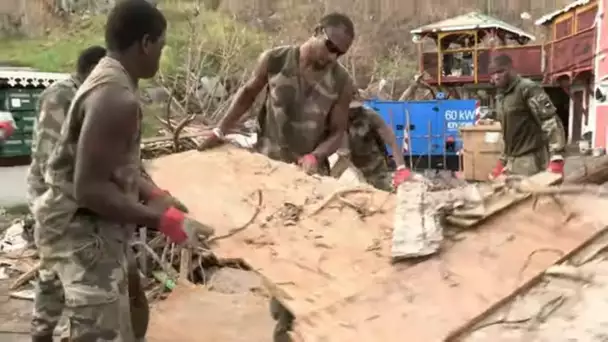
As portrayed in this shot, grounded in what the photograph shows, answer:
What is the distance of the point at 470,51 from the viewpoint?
23250 mm

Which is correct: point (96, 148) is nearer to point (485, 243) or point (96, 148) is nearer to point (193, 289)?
point (485, 243)

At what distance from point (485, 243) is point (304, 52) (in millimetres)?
2199

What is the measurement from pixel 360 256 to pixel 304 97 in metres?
2.03

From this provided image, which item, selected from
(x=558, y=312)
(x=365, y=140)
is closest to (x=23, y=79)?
(x=365, y=140)

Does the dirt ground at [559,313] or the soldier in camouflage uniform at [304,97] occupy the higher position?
the soldier in camouflage uniform at [304,97]

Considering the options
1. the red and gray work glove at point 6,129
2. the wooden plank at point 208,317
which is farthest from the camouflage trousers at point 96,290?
the red and gray work glove at point 6,129

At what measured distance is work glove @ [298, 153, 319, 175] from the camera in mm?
3960

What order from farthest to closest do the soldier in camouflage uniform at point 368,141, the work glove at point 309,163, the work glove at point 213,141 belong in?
the soldier in camouflage uniform at point 368,141, the work glove at point 213,141, the work glove at point 309,163

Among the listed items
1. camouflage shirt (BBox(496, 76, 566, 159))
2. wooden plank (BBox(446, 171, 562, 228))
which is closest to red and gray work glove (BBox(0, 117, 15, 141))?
camouflage shirt (BBox(496, 76, 566, 159))

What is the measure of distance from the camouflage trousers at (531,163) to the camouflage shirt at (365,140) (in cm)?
108

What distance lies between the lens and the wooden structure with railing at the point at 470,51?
75.3ft

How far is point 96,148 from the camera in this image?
7.96 feet

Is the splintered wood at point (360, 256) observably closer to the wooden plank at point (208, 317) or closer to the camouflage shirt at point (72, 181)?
the camouflage shirt at point (72, 181)

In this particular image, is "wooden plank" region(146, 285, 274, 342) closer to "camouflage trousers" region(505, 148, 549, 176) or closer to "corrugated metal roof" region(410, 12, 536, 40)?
"camouflage trousers" region(505, 148, 549, 176)
